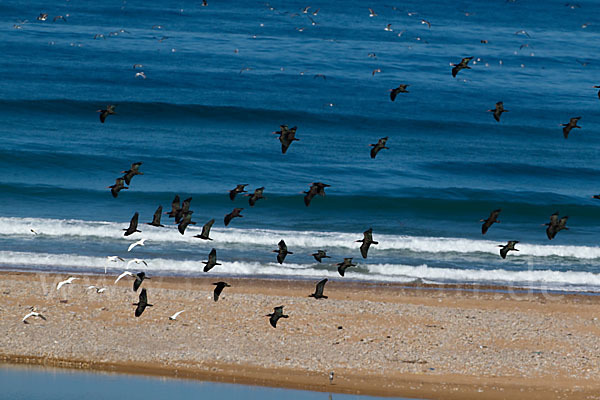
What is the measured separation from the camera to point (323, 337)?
27.7m

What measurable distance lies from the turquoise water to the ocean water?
9833 mm

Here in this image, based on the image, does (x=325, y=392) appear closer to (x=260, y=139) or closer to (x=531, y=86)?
(x=260, y=139)

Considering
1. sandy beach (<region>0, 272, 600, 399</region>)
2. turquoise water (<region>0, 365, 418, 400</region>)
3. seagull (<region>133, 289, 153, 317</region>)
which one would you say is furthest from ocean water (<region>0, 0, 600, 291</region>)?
turquoise water (<region>0, 365, 418, 400</region>)

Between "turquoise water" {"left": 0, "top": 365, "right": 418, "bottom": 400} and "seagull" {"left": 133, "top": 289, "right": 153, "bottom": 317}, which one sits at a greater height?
"seagull" {"left": 133, "top": 289, "right": 153, "bottom": 317}

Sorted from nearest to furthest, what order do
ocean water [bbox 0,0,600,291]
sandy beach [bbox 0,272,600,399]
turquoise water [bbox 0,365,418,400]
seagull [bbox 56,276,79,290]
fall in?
turquoise water [bbox 0,365,418,400] → sandy beach [bbox 0,272,600,399] → seagull [bbox 56,276,79,290] → ocean water [bbox 0,0,600,291]

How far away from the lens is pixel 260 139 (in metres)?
60.3

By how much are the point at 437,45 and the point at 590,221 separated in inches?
1704

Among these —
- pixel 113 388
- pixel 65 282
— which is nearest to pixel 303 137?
pixel 65 282

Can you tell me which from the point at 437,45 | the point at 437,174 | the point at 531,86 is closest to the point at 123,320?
the point at 437,174

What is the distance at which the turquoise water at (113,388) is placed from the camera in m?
23.7

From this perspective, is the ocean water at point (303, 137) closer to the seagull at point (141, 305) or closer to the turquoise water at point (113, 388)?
the seagull at point (141, 305)

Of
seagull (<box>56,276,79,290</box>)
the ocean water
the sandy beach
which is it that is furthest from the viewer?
the ocean water

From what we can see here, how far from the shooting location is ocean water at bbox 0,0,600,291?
128 feet

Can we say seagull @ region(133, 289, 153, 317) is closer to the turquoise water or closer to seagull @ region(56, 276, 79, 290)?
the turquoise water
